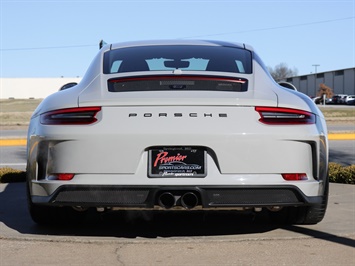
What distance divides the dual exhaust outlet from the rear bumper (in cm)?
1

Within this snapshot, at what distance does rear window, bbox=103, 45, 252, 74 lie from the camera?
495cm

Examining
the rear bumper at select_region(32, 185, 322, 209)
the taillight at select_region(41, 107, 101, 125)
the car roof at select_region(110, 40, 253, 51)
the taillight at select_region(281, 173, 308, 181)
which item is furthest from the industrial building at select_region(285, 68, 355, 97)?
the taillight at select_region(41, 107, 101, 125)

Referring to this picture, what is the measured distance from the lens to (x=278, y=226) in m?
5.28

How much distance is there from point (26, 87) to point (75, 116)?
112415 mm

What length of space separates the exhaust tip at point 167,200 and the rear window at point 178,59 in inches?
45.1

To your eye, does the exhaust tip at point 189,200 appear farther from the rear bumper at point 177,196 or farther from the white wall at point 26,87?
the white wall at point 26,87

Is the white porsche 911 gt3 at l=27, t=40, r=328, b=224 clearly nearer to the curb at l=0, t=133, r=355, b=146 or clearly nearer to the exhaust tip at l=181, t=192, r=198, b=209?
the exhaust tip at l=181, t=192, r=198, b=209

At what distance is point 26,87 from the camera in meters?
113

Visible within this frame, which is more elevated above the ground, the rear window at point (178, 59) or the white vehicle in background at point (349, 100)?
the rear window at point (178, 59)

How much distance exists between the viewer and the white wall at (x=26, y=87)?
112431 mm

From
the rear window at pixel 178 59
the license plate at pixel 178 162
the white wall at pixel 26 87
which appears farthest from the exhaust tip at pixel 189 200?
the white wall at pixel 26 87

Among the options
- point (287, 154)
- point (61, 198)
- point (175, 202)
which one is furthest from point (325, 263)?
point (61, 198)

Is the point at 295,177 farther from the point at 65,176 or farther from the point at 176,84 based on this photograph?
the point at 65,176

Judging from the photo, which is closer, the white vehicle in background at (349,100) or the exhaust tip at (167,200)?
the exhaust tip at (167,200)
